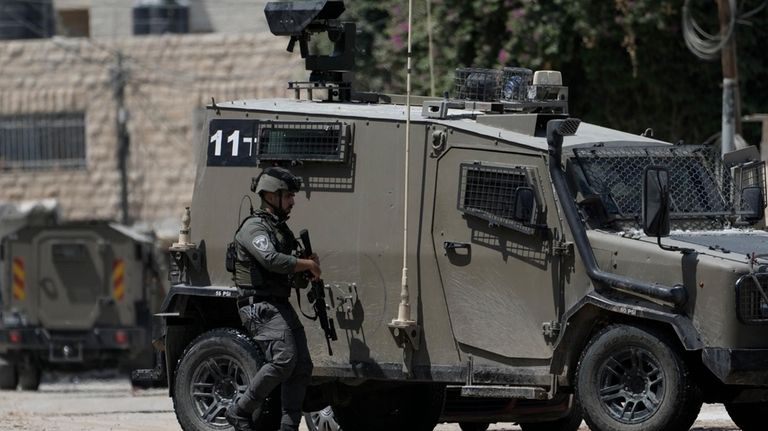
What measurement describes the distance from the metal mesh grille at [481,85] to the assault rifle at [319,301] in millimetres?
1503

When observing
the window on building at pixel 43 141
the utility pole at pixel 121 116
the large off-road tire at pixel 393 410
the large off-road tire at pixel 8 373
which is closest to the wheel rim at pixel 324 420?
the large off-road tire at pixel 393 410

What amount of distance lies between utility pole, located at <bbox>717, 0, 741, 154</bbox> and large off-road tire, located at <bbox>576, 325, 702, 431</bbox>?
6653 millimetres

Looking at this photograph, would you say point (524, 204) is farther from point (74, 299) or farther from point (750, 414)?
point (74, 299)

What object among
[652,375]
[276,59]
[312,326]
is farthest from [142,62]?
[652,375]

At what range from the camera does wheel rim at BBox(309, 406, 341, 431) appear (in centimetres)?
1181

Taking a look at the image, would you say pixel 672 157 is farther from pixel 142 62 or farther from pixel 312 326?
pixel 142 62

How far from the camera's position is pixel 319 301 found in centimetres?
1049

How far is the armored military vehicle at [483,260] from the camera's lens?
9.35m

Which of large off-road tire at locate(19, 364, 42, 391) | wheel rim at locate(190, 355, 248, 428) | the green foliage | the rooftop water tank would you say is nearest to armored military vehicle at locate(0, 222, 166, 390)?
large off-road tire at locate(19, 364, 42, 391)

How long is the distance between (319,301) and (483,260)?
1103 millimetres

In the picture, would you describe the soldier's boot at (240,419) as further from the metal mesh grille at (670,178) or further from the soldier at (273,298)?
the metal mesh grille at (670,178)

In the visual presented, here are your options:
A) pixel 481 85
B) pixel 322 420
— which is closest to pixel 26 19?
pixel 322 420

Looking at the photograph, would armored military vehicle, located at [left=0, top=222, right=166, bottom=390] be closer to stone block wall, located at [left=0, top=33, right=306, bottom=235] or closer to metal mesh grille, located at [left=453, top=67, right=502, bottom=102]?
stone block wall, located at [left=0, top=33, right=306, bottom=235]

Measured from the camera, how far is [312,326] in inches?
423
